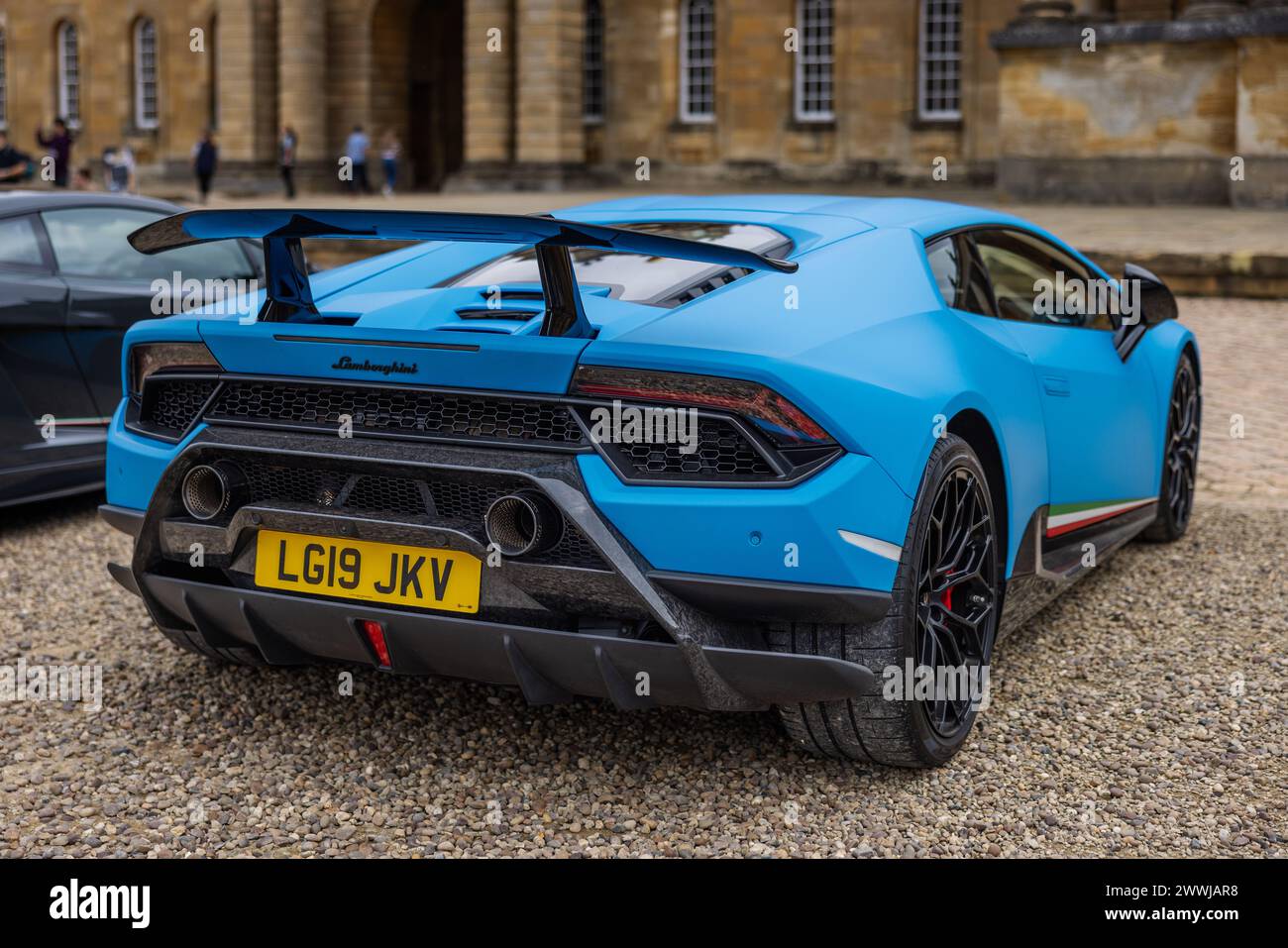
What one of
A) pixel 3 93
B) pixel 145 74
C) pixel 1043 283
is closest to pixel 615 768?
pixel 1043 283

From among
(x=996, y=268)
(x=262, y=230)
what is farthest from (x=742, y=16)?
(x=262, y=230)

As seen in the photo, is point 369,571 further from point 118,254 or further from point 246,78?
point 246,78

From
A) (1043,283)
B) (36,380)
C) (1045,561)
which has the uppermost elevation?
(1043,283)

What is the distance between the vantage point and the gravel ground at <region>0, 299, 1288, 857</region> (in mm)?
3311

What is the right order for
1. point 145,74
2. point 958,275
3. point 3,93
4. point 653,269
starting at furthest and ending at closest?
point 3,93
point 145,74
point 958,275
point 653,269

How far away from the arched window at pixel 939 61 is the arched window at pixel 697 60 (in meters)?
5.12

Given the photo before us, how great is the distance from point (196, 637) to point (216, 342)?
3.41 feet

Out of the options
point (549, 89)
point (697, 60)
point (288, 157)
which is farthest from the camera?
point (697, 60)

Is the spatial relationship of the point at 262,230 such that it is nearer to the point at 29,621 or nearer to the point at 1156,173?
the point at 29,621

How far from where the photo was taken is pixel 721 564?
3.16 metres

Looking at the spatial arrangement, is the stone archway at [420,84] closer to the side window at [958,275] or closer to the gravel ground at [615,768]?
the gravel ground at [615,768]

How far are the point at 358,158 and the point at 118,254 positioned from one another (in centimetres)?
2943

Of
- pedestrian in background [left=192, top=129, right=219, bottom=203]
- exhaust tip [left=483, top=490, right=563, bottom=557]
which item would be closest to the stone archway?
pedestrian in background [left=192, top=129, right=219, bottom=203]

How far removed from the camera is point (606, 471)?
3217 millimetres
